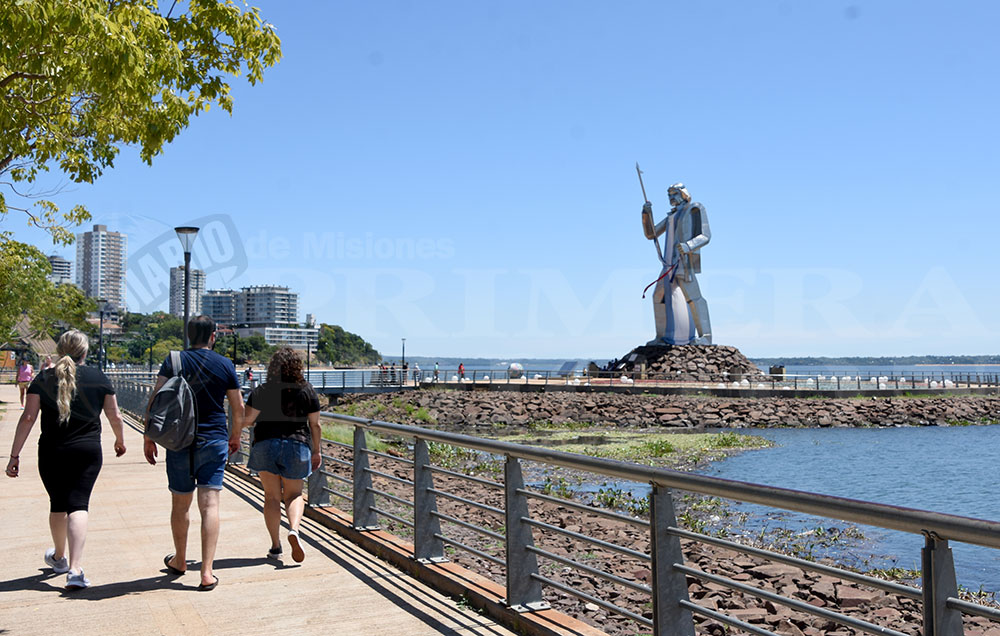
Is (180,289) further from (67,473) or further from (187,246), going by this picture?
(67,473)

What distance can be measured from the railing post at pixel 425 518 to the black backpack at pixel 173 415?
1.69 m

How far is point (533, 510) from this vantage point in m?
14.9

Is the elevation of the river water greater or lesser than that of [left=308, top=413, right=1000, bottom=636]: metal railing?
lesser

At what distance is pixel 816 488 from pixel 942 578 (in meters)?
19.8

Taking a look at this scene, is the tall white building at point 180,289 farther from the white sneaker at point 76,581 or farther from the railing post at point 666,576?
the railing post at point 666,576

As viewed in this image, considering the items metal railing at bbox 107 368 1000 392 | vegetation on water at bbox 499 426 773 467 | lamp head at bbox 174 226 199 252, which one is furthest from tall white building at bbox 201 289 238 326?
lamp head at bbox 174 226 199 252

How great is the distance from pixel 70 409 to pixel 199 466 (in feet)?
3.23

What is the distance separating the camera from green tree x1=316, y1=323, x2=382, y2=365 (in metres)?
136

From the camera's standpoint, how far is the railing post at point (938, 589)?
307 centimetres

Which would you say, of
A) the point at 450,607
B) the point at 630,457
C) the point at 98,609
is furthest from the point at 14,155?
the point at 630,457

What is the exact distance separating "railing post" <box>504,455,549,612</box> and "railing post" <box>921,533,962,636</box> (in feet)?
9.21

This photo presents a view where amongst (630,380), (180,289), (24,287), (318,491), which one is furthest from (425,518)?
(630,380)

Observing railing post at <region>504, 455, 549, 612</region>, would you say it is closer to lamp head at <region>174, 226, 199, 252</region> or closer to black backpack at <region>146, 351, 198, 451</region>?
black backpack at <region>146, 351, 198, 451</region>

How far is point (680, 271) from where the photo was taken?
57.5 meters
